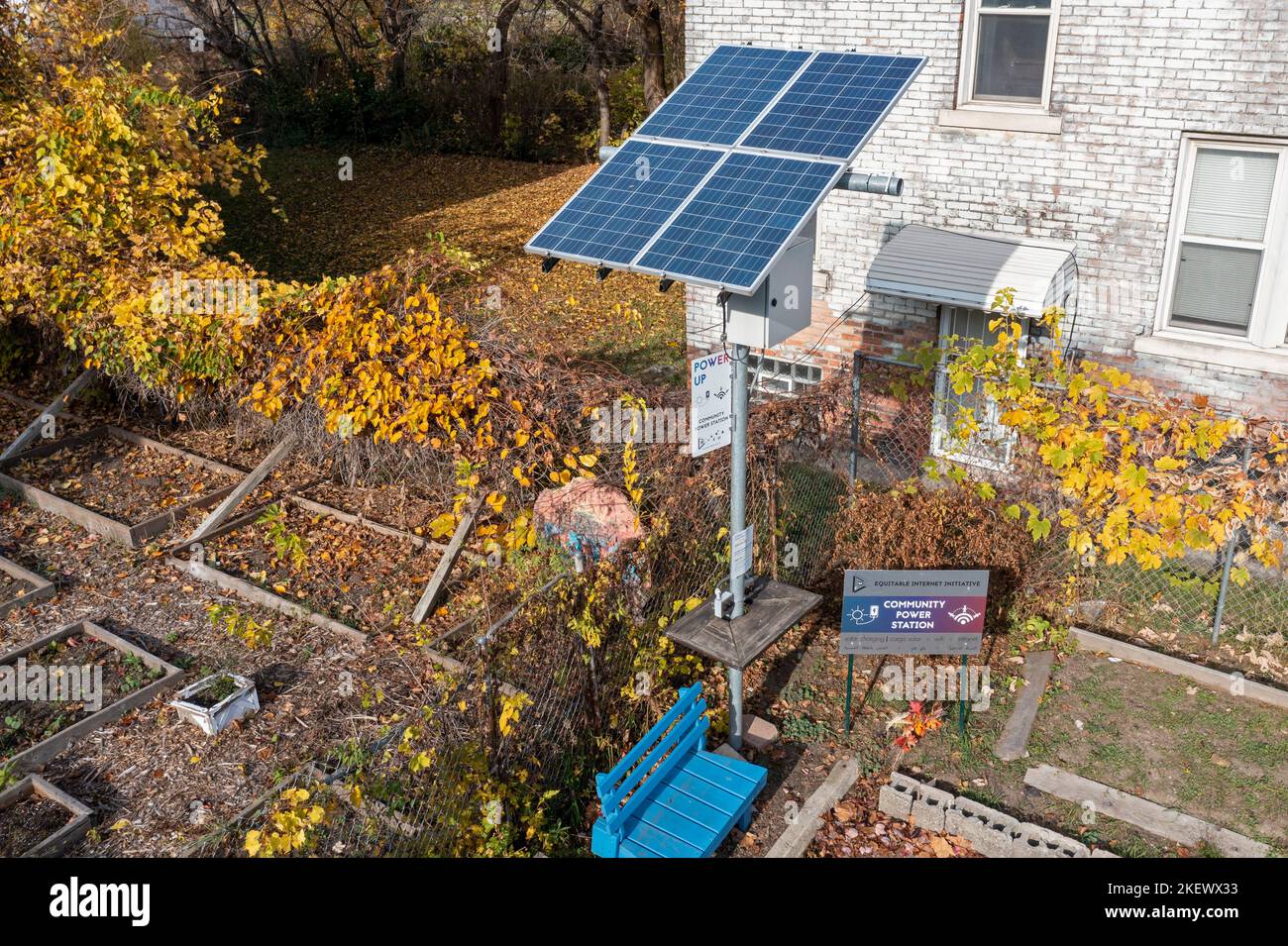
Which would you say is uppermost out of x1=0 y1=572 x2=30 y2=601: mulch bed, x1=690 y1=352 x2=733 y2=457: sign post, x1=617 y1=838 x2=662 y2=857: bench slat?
x1=690 y1=352 x2=733 y2=457: sign post

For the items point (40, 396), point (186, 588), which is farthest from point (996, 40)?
point (40, 396)

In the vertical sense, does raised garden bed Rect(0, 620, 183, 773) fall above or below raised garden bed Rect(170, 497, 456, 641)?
below

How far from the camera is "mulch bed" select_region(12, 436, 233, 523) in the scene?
34.5 ft

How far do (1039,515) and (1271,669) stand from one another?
6.35 feet

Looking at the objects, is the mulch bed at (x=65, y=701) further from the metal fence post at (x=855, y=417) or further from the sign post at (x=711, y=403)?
the metal fence post at (x=855, y=417)

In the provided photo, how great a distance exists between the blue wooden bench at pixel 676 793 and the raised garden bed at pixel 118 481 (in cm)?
591

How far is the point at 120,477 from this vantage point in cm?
1107

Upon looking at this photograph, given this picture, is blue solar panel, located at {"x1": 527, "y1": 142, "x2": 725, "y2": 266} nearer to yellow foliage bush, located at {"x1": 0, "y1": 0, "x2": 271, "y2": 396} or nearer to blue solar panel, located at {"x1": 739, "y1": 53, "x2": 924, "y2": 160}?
blue solar panel, located at {"x1": 739, "y1": 53, "x2": 924, "y2": 160}

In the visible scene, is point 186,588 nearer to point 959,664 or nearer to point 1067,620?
point 959,664

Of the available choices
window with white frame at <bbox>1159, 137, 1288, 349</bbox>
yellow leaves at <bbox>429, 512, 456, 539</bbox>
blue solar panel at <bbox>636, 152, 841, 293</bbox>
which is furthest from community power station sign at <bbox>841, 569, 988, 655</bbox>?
window with white frame at <bbox>1159, 137, 1288, 349</bbox>

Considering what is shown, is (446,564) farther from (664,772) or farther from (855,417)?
(855,417)

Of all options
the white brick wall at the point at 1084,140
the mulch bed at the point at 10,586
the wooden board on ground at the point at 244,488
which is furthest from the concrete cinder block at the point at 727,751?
the mulch bed at the point at 10,586

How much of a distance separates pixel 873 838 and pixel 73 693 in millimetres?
5725

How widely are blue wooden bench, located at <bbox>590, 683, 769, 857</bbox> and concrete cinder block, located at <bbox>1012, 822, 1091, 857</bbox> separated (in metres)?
1.51
